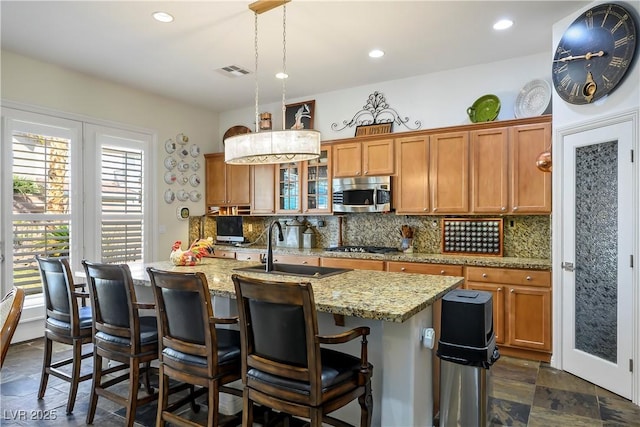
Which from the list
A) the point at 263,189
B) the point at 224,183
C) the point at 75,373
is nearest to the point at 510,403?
the point at 75,373

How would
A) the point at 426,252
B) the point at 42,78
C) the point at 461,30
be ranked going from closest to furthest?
the point at 461,30
the point at 42,78
the point at 426,252

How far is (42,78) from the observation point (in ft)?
13.9

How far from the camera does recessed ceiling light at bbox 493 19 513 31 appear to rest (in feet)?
11.0

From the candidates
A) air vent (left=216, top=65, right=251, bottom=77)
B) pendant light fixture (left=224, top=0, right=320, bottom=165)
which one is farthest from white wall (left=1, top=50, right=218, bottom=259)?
pendant light fixture (left=224, top=0, right=320, bottom=165)

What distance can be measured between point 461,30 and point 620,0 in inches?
44.3

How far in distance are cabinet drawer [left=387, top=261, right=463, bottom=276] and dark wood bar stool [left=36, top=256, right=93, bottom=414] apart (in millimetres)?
2850

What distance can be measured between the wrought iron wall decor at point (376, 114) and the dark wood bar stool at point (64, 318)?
143 inches

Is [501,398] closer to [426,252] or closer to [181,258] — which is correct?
[426,252]

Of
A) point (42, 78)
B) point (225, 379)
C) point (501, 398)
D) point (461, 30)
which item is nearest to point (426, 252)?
point (501, 398)

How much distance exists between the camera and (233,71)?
4531mm

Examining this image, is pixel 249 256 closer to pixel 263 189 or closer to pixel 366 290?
pixel 263 189

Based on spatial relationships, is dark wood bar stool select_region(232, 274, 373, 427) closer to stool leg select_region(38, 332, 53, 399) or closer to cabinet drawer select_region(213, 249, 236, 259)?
stool leg select_region(38, 332, 53, 399)


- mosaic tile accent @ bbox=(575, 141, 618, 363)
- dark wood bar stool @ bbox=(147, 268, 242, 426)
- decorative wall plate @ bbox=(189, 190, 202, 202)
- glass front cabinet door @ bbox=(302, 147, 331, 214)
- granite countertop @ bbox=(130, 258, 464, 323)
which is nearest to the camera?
granite countertop @ bbox=(130, 258, 464, 323)

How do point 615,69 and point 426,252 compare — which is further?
point 426,252
